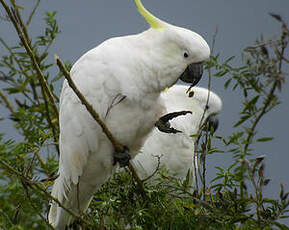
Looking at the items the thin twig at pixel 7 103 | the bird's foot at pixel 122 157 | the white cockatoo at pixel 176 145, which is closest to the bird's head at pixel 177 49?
the bird's foot at pixel 122 157

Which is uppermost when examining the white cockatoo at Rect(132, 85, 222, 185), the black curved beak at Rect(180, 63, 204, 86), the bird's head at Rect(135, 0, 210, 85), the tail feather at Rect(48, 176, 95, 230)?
the bird's head at Rect(135, 0, 210, 85)

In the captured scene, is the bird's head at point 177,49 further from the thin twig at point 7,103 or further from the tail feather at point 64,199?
the thin twig at point 7,103

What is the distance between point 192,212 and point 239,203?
0.18 m

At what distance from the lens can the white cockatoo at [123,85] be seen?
5.80ft

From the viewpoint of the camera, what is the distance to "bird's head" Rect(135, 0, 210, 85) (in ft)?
5.77

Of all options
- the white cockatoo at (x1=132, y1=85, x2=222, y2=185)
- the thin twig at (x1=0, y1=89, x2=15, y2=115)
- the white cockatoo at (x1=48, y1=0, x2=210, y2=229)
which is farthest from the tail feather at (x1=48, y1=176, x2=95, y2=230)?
the thin twig at (x1=0, y1=89, x2=15, y2=115)

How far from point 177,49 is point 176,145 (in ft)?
2.72

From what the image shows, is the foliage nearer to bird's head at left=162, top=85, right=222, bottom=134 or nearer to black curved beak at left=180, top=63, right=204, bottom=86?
black curved beak at left=180, top=63, right=204, bottom=86

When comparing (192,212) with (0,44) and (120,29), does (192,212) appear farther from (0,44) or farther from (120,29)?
(120,29)

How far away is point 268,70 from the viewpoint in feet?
4.42

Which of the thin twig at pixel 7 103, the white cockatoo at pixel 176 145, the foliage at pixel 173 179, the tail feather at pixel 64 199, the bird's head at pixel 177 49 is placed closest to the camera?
the foliage at pixel 173 179

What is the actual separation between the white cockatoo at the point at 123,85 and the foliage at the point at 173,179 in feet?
0.29

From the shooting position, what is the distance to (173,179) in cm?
160

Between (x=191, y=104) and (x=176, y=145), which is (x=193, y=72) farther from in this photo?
(x=191, y=104)
